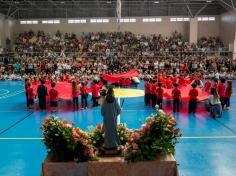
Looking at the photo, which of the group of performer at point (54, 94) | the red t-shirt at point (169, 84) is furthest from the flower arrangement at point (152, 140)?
the red t-shirt at point (169, 84)

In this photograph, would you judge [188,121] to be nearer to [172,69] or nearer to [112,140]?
[112,140]

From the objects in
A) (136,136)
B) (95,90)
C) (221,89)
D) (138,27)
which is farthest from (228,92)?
(138,27)

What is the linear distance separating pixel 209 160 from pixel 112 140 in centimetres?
307

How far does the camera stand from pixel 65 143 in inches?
226

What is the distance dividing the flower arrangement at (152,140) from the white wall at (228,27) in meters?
28.1

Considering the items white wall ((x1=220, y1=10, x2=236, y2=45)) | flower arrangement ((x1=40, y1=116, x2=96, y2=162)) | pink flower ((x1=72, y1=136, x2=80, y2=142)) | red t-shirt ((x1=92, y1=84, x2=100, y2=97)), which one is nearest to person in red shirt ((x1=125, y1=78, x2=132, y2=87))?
red t-shirt ((x1=92, y1=84, x2=100, y2=97))

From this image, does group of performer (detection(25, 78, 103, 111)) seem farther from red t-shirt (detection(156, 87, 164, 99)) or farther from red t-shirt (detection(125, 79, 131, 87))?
red t-shirt (detection(125, 79, 131, 87))

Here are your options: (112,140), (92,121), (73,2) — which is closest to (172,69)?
(73,2)

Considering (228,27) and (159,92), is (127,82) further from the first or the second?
(228,27)

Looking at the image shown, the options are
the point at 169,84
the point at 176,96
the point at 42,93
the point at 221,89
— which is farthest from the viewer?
the point at 169,84

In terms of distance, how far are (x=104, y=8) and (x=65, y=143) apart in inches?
1315

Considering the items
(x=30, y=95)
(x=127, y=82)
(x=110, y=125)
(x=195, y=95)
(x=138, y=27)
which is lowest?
(x=127, y=82)

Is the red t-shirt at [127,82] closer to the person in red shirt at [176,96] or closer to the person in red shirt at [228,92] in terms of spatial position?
the person in red shirt at [176,96]

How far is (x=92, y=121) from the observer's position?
12125 millimetres
